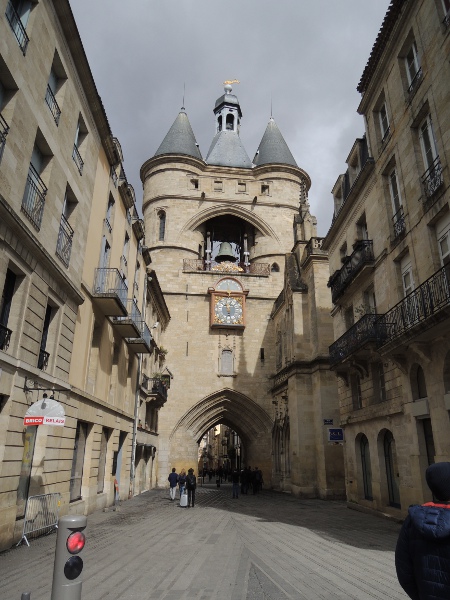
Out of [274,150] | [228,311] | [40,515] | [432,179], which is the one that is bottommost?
[40,515]

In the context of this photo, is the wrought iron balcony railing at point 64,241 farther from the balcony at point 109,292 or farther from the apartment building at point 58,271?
the balcony at point 109,292

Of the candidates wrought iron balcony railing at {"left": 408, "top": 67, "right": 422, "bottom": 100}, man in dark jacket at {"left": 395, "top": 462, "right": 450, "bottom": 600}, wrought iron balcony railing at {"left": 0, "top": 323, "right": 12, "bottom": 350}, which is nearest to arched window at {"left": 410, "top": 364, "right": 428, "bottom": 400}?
wrought iron balcony railing at {"left": 408, "top": 67, "right": 422, "bottom": 100}

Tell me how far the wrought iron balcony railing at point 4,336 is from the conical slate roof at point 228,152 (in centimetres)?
3140

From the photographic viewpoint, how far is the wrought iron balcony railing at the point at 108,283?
44.4 ft

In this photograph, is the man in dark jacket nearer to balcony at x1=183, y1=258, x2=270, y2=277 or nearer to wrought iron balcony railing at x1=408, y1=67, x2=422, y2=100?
wrought iron balcony railing at x1=408, y1=67, x2=422, y2=100

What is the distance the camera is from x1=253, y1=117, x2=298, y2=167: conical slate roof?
37156 millimetres

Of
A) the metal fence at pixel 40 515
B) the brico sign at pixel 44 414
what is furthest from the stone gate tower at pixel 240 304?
the brico sign at pixel 44 414

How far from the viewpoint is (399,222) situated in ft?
41.3

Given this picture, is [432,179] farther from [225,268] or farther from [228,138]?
[228,138]

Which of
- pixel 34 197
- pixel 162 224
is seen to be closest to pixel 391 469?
pixel 34 197

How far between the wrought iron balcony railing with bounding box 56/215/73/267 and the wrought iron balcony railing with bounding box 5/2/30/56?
12.5 feet

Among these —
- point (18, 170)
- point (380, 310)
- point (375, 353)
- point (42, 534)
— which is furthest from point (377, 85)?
point (42, 534)

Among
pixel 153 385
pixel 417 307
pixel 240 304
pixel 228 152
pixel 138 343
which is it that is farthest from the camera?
pixel 228 152

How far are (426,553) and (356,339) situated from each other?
38.2ft
